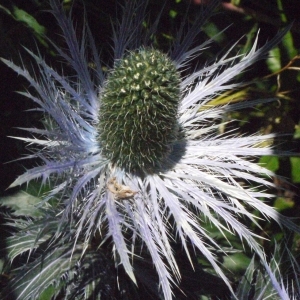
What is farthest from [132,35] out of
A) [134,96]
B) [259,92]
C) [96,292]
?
[96,292]

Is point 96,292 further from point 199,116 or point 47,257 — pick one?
point 199,116

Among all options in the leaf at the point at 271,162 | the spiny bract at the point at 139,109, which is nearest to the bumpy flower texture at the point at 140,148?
the spiny bract at the point at 139,109

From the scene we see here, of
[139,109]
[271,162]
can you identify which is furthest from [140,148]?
[271,162]

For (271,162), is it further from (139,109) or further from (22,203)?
(22,203)

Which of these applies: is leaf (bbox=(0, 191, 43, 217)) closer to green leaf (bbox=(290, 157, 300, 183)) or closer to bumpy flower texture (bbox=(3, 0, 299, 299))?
bumpy flower texture (bbox=(3, 0, 299, 299))

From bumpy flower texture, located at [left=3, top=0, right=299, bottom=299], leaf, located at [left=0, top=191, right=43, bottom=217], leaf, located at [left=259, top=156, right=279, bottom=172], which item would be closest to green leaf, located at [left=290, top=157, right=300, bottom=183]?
leaf, located at [left=259, top=156, right=279, bottom=172]

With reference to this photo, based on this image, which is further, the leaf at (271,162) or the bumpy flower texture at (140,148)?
the leaf at (271,162)

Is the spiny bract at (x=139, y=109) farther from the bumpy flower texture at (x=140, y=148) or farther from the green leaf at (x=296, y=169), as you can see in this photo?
the green leaf at (x=296, y=169)
